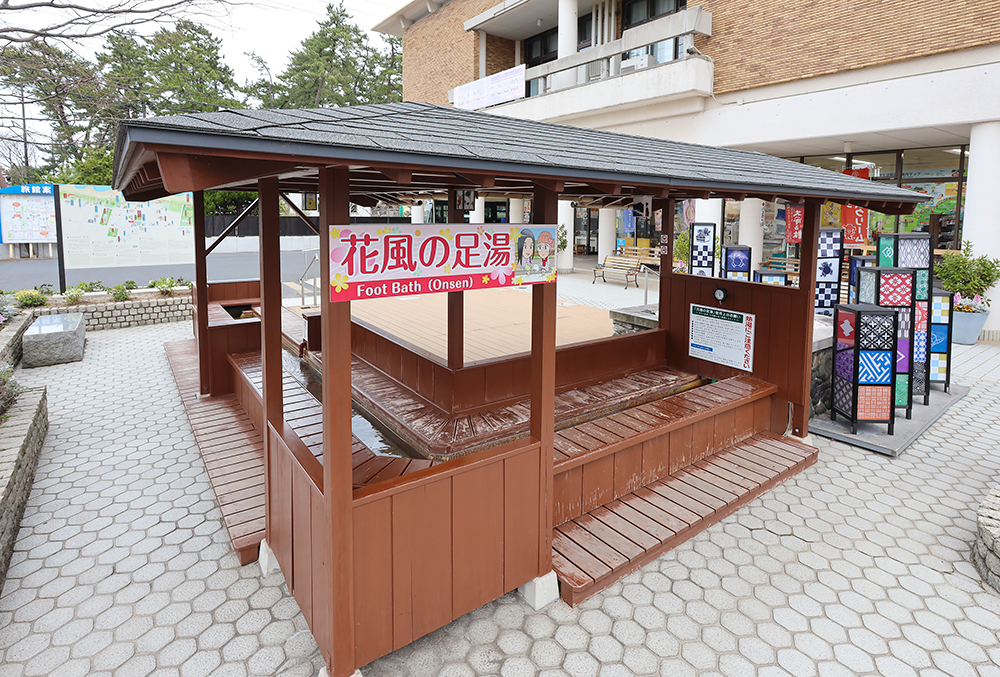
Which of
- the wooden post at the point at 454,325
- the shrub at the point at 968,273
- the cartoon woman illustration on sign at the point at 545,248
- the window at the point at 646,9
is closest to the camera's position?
the cartoon woman illustration on sign at the point at 545,248

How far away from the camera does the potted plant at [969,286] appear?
1059 centimetres

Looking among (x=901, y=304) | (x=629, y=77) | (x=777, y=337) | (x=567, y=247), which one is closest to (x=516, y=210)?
(x=567, y=247)

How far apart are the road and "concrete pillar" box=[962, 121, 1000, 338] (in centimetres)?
1407

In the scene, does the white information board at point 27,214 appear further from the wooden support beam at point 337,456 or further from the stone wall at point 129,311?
the wooden support beam at point 337,456

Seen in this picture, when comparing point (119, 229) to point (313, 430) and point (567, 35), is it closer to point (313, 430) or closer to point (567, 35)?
point (313, 430)

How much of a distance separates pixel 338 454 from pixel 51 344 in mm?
8496

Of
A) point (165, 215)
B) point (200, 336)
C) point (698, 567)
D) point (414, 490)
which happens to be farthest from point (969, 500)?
point (165, 215)

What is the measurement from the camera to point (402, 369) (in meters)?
6.26

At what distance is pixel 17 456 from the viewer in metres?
4.52

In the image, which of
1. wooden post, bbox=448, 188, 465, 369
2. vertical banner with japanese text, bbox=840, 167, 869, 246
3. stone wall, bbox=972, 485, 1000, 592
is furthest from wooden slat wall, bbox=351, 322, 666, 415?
vertical banner with japanese text, bbox=840, 167, 869, 246

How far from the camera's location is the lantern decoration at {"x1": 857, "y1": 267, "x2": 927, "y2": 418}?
21.5 ft

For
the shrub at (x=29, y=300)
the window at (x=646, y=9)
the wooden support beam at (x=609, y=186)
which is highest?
the window at (x=646, y=9)

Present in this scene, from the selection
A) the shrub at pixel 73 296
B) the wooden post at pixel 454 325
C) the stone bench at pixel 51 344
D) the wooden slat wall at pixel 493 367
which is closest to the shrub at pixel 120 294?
the shrub at pixel 73 296

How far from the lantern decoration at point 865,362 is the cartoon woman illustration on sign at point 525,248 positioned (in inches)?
175
